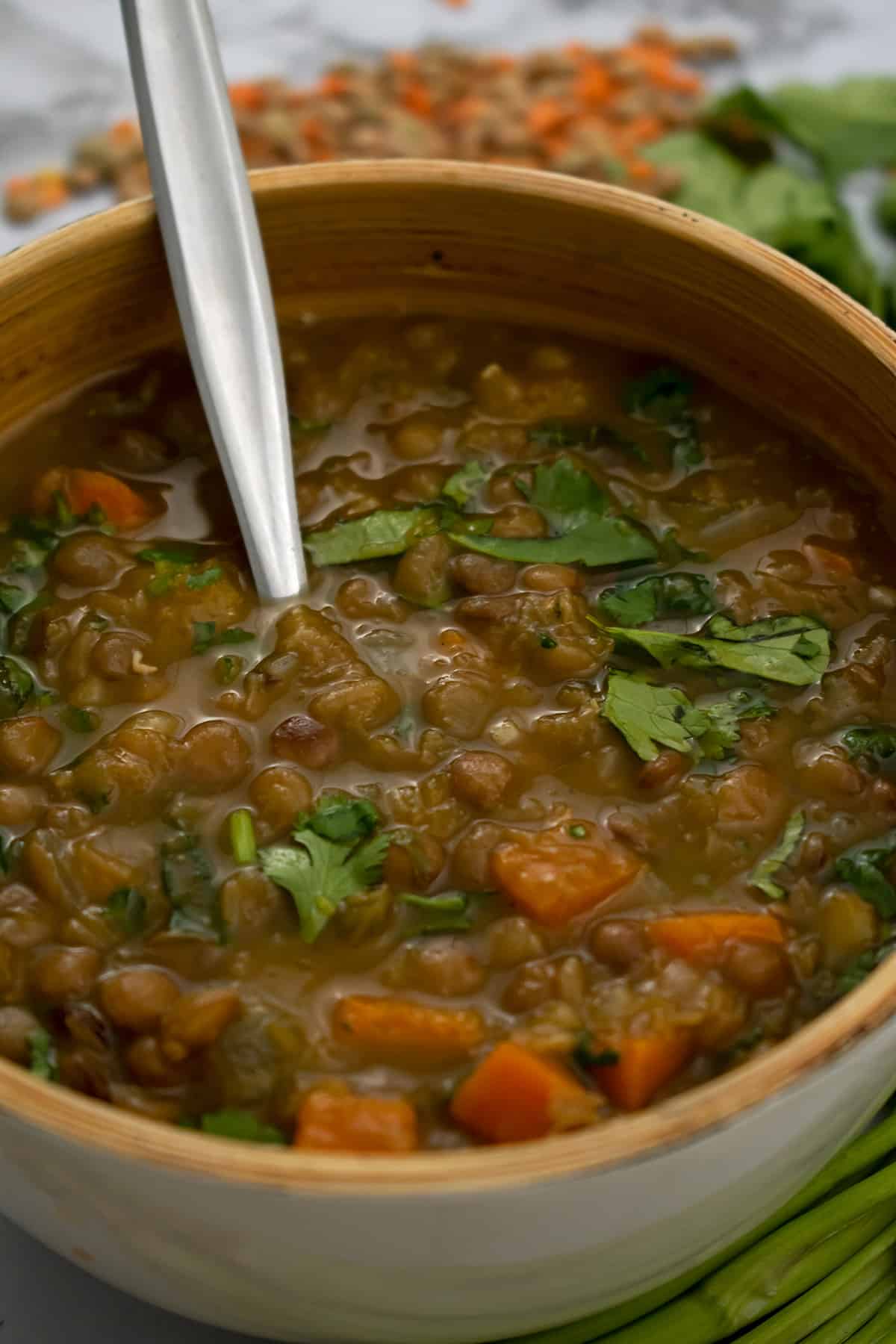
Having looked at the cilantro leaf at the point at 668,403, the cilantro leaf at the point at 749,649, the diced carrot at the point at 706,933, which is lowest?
the diced carrot at the point at 706,933

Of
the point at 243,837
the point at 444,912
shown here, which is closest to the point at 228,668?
the point at 243,837

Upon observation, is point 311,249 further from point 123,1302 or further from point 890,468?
point 123,1302

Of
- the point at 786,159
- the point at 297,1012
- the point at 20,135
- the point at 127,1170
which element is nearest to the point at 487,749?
the point at 297,1012

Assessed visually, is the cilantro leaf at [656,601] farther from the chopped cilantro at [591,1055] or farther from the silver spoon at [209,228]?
the chopped cilantro at [591,1055]

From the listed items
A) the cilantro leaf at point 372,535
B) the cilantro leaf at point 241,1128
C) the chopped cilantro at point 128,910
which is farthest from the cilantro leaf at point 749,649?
the cilantro leaf at point 241,1128

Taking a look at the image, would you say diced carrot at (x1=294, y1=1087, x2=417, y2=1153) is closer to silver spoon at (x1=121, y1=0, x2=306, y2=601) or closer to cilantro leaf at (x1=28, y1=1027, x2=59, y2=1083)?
cilantro leaf at (x1=28, y1=1027, x2=59, y2=1083)

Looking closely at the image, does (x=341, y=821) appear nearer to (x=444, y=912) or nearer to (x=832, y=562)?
(x=444, y=912)
